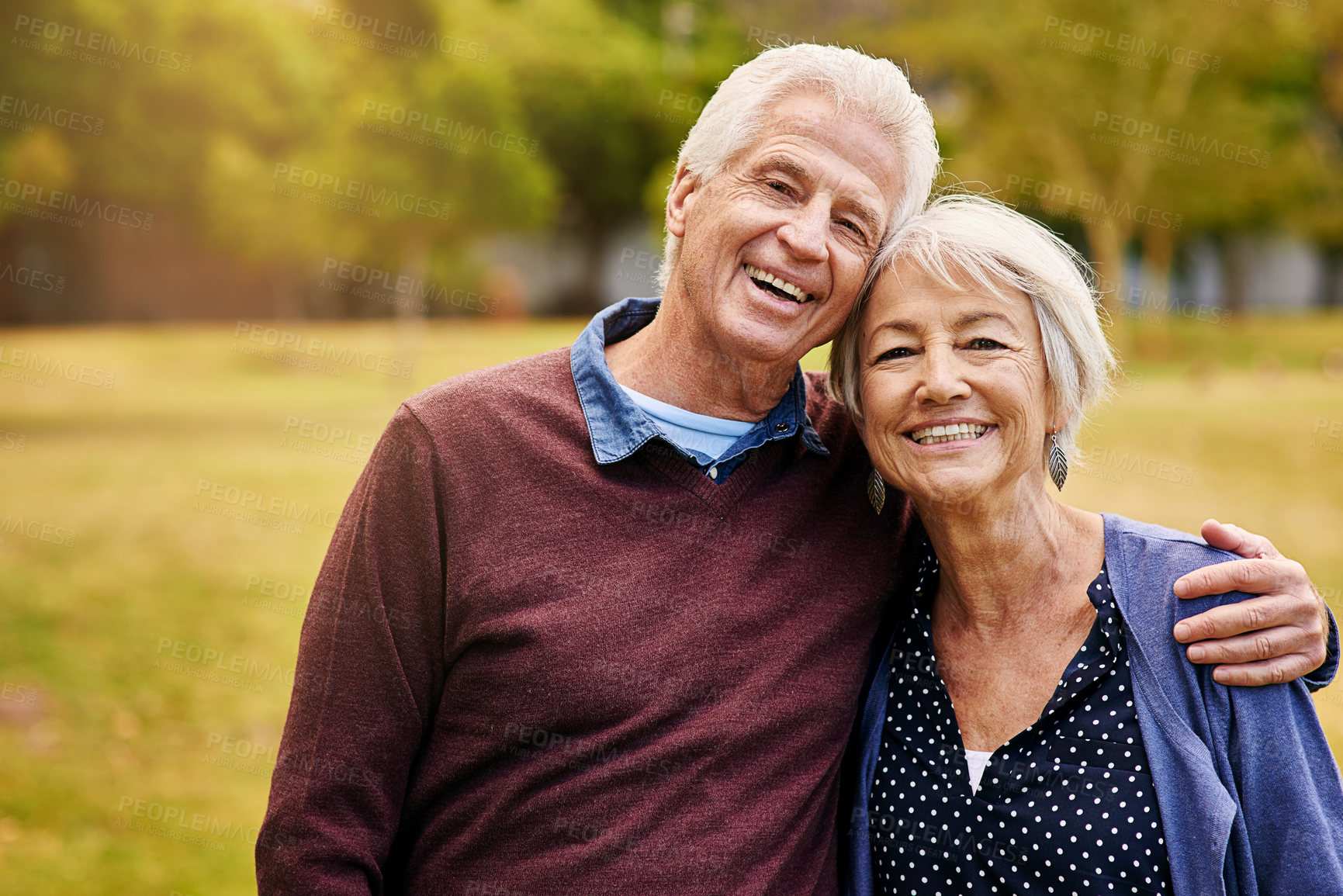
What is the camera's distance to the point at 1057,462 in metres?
2.16

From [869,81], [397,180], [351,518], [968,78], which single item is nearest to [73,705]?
[351,518]

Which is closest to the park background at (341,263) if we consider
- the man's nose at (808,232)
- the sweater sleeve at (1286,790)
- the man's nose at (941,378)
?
the man's nose at (808,232)

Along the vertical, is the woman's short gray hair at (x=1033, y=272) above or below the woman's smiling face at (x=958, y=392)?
above

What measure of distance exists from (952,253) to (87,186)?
42.5 ft

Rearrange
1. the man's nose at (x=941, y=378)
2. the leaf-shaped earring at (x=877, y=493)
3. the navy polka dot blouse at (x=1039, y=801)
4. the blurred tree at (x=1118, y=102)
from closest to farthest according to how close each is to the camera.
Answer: the navy polka dot blouse at (x=1039, y=801), the man's nose at (x=941, y=378), the leaf-shaped earring at (x=877, y=493), the blurred tree at (x=1118, y=102)

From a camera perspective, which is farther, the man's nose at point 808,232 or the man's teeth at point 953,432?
the man's nose at point 808,232

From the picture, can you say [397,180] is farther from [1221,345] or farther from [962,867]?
[1221,345]

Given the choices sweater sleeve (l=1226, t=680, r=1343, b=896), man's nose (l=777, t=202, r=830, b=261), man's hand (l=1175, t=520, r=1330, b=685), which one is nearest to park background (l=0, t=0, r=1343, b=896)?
man's nose (l=777, t=202, r=830, b=261)

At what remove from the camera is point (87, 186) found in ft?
40.3

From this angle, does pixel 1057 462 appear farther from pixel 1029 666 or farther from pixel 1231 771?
pixel 1231 771

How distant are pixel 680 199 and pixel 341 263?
1245cm

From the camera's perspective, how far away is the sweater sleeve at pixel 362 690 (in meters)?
1.80

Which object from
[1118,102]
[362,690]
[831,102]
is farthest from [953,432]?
[1118,102]

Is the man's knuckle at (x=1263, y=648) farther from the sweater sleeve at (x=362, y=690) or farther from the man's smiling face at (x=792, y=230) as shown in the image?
the sweater sleeve at (x=362, y=690)
